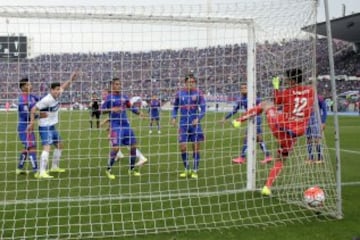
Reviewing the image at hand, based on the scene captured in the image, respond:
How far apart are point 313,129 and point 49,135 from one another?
5.35 metres

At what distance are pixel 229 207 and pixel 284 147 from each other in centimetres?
139

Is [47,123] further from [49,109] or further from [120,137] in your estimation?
[120,137]

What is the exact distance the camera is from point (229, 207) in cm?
754

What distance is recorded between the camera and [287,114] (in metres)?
8.12

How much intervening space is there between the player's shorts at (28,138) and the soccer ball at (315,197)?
5386 mm

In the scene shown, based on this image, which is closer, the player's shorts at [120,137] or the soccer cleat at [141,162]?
the player's shorts at [120,137]

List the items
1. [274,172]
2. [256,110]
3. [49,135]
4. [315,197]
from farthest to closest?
[49,135] → [274,172] → [256,110] → [315,197]

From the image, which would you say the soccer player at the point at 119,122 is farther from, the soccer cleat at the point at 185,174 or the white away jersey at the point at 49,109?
the white away jersey at the point at 49,109

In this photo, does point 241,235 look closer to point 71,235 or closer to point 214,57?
point 71,235

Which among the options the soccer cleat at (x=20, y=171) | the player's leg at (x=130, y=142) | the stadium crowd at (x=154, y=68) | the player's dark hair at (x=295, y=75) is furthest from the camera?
the soccer cleat at (x=20, y=171)

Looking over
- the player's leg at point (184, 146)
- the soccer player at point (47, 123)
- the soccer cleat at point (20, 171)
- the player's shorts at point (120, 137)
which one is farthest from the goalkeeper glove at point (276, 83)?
the soccer cleat at point (20, 171)

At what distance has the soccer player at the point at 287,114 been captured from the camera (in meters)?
7.93

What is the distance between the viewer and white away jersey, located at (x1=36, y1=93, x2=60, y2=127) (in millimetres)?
10516

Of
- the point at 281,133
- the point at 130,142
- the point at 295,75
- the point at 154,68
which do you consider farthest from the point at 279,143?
the point at 130,142
